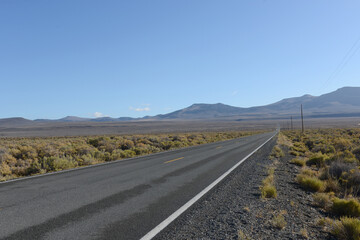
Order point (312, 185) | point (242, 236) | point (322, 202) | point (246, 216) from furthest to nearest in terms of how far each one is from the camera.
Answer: point (312, 185) < point (322, 202) < point (246, 216) < point (242, 236)

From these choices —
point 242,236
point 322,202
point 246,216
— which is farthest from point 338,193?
point 242,236

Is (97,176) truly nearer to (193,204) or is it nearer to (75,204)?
(75,204)

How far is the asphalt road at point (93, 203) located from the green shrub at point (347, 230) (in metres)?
3.10

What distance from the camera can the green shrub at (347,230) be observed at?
4.30 meters

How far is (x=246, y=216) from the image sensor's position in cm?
539

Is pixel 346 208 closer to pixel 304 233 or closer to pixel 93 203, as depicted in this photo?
pixel 304 233

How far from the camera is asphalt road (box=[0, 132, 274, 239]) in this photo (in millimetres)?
4555

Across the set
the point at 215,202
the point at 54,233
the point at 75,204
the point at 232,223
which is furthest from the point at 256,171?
the point at 54,233

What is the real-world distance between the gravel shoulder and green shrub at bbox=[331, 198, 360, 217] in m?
0.36

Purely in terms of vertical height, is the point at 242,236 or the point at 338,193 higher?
the point at 242,236

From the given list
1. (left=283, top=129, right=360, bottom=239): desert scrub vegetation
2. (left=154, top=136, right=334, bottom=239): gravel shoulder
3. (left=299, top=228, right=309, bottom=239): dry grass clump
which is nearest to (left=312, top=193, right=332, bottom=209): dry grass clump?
(left=283, top=129, right=360, bottom=239): desert scrub vegetation

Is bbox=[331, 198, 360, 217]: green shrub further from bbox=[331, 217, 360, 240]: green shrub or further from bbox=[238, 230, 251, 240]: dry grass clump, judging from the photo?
bbox=[238, 230, 251, 240]: dry grass clump

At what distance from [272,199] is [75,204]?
4861 mm

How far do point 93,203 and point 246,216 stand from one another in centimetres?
350
